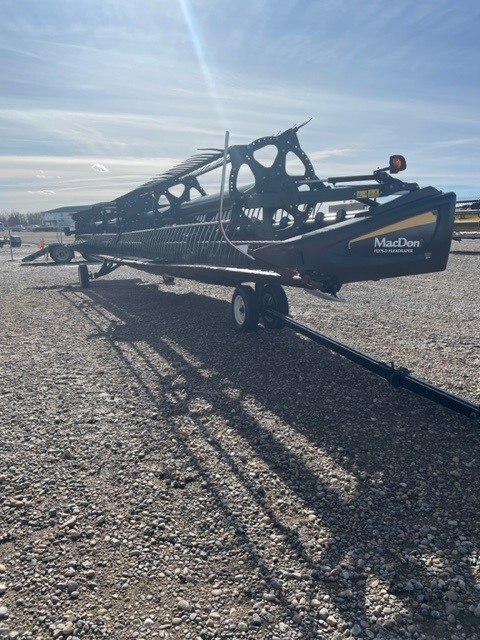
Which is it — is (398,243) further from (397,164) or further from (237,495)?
(237,495)

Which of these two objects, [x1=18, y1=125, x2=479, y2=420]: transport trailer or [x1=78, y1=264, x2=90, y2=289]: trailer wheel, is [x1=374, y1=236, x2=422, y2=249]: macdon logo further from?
[x1=78, y1=264, x2=90, y2=289]: trailer wheel

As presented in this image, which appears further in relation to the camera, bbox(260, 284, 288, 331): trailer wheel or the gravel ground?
bbox(260, 284, 288, 331): trailer wheel

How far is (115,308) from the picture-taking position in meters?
10.9

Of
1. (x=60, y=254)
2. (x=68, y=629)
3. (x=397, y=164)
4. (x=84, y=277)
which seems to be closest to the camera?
(x=68, y=629)

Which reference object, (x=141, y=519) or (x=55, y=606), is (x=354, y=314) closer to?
(x=141, y=519)

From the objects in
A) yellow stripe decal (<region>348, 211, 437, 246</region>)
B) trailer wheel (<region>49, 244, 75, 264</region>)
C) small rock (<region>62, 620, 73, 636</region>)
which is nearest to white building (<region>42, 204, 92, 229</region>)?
trailer wheel (<region>49, 244, 75, 264</region>)

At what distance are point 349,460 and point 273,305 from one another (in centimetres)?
426

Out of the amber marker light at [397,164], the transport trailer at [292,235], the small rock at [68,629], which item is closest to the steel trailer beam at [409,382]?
the transport trailer at [292,235]

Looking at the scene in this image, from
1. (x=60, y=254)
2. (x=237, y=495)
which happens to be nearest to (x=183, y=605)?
(x=237, y=495)

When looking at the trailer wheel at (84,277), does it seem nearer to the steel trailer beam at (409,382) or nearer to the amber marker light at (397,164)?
the steel trailer beam at (409,382)

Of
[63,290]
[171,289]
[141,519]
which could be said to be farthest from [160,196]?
[141,519]

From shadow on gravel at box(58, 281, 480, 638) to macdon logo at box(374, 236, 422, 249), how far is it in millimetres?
1451

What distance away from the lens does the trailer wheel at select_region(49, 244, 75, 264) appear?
22297 millimetres

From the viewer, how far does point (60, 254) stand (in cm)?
2267
